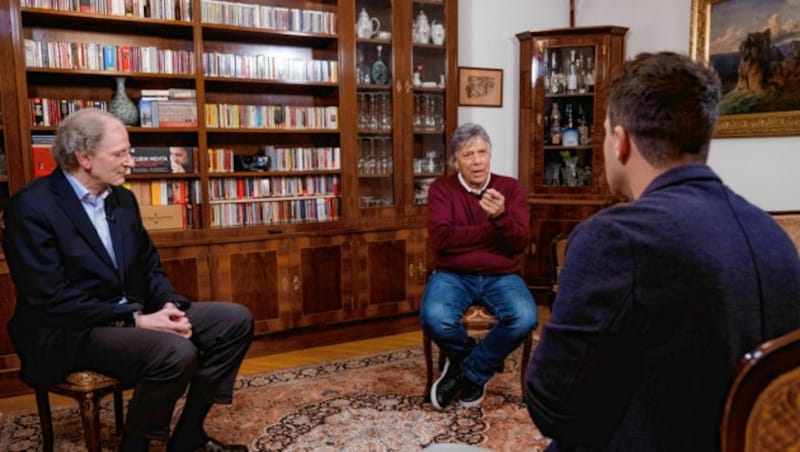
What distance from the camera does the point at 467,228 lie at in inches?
106

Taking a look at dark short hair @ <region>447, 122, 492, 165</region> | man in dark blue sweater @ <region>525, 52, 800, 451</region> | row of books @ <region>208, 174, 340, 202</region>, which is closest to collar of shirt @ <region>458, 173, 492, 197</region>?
dark short hair @ <region>447, 122, 492, 165</region>

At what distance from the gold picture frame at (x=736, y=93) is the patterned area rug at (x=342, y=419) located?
6.69ft

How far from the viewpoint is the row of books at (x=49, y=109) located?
2.98m

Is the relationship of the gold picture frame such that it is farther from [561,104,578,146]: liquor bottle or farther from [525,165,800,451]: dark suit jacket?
[525,165,800,451]: dark suit jacket

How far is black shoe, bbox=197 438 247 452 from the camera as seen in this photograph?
86.1 inches

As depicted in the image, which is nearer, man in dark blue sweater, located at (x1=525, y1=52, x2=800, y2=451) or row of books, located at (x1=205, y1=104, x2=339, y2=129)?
man in dark blue sweater, located at (x1=525, y1=52, x2=800, y2=451)

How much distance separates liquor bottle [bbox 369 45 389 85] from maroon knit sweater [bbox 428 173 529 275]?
1.21 metres

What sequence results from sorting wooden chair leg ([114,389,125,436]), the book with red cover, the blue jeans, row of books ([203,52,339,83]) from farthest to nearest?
1. row of books ([203,52,339,83])
2. the book with red cover
3. the blue jeans
4. wooden chair leg ([114,389,125,436])

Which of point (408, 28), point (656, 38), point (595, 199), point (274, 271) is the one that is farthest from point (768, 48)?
point (274, 271)

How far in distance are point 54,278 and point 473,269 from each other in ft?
5.42

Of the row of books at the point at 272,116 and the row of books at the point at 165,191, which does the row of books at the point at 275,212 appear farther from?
the row of books at the point at 272,116

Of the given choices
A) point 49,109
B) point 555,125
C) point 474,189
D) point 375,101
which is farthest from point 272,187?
point 555,125

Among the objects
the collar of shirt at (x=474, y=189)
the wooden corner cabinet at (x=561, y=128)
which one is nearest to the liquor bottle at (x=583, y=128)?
the wooden corner cabinet at (x=561, y=128)

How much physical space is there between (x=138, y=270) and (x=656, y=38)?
3.69m
